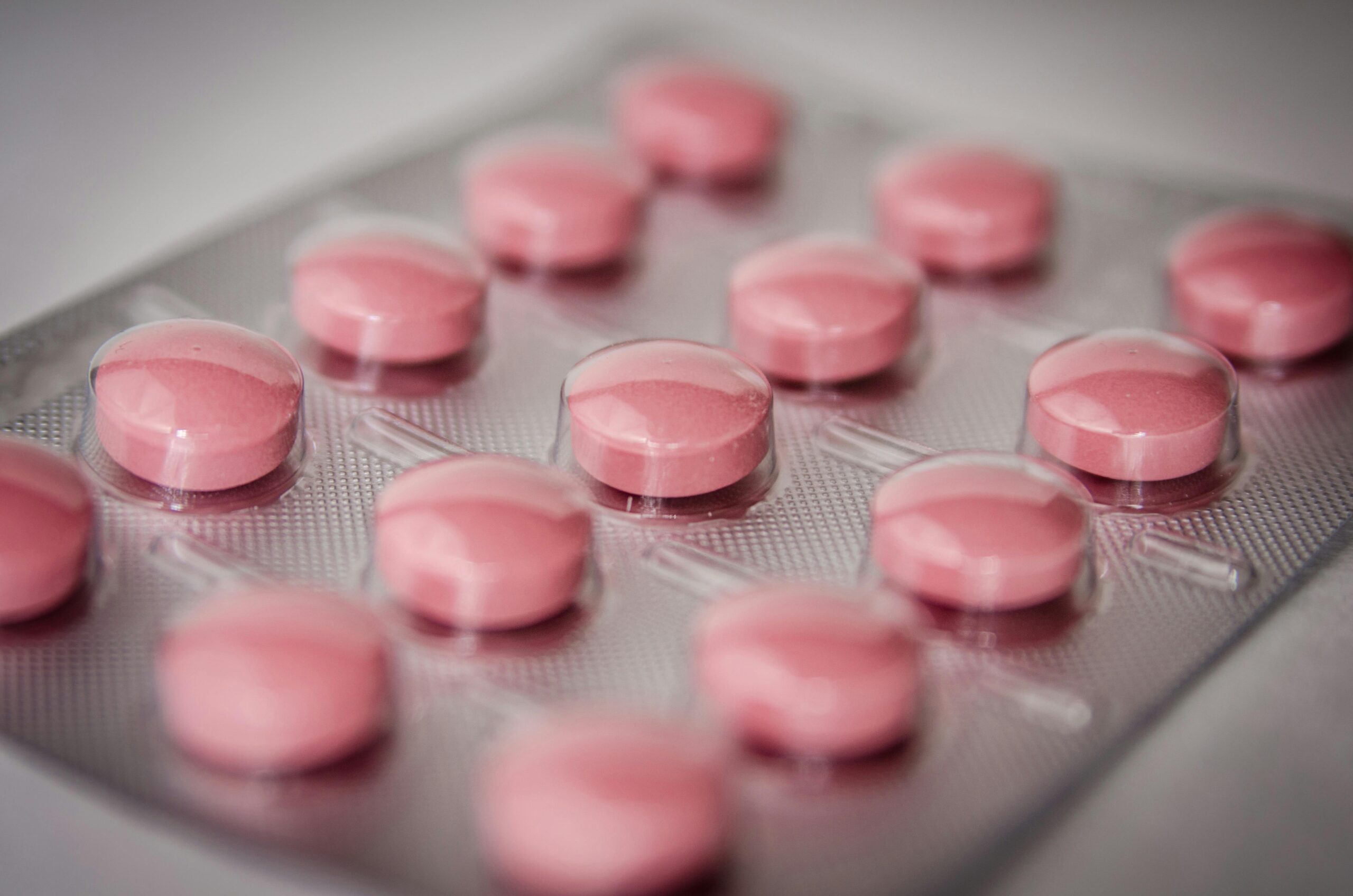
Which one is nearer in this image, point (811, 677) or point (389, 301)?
point (811, 677)

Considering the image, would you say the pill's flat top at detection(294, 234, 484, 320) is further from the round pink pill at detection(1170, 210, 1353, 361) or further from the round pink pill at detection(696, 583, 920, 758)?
the round pink pill at detection(1170, 210, 1353, 361)

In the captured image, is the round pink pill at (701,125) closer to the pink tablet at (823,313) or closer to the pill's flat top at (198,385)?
the pink tablet at (823,313)

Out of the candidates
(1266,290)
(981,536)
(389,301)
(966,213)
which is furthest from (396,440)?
(1266,290)

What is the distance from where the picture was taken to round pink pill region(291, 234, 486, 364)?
1.15 metres

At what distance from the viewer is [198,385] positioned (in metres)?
1.01

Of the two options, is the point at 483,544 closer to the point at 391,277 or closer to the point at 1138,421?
the point at 391,277

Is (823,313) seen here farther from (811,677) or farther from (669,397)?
(811,677)

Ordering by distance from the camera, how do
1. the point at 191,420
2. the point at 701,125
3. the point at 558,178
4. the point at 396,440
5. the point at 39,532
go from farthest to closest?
the point at 701,125, the point at 558,178, the point at 396,440, the point at 191,420, the point at 39,532

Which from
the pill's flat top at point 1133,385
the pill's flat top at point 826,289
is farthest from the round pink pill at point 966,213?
the pill's flat top at point 1133,385

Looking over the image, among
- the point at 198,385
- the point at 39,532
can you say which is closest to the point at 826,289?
the point at 198,385

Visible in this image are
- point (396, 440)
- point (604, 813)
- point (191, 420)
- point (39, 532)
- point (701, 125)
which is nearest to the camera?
point (604, 813)

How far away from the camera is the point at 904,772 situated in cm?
84

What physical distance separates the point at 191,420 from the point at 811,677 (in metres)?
0.45

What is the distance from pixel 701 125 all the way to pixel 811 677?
0.76 meters
